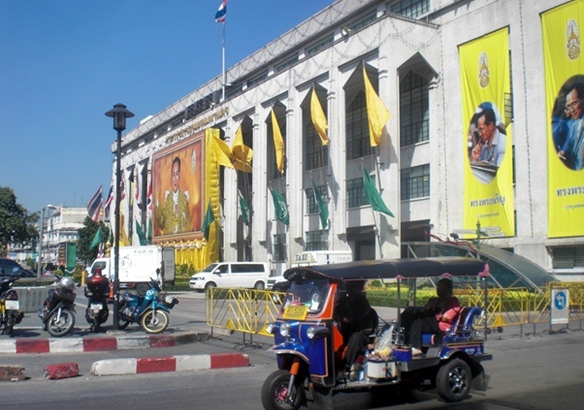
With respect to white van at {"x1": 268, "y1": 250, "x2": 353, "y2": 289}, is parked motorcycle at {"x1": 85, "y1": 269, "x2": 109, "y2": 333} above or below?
below

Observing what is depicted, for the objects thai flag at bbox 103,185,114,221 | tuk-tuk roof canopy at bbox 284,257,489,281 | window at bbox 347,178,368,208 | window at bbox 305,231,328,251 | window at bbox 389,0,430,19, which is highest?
window at bbox 389,0,430,19

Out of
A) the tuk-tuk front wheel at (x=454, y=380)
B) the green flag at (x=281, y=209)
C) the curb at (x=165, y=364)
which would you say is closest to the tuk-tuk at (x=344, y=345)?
the tuk-tuk front wheel at (x=454, y=380)

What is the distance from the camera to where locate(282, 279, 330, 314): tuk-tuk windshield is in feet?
26.8

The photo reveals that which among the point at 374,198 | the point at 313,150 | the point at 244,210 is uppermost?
the point at 313,150

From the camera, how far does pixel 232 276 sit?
40531 mm

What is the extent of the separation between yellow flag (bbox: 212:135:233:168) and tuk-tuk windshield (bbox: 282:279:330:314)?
4134 cm

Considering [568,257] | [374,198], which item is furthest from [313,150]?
[568,257]

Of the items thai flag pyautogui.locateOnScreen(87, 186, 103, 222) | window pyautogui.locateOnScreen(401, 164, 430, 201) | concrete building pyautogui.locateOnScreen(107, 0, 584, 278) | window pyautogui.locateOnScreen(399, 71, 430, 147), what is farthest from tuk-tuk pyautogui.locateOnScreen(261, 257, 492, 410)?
thai flag pyautogui.locateOnScreen(87, 186, 103, 222)

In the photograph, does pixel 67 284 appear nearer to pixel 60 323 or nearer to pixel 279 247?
pixel 60 323

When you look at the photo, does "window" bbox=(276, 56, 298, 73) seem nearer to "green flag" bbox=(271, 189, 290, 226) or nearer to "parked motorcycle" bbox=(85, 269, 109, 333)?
"green flag" bbox=(271, 189, 290, 226)

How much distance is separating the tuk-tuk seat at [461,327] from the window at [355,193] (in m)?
30.4

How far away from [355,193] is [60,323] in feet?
89.4

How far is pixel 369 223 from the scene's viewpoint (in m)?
39.1

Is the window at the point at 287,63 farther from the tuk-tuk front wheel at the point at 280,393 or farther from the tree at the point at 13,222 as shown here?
the tuk-tuk front wheel at the point at 280,393
